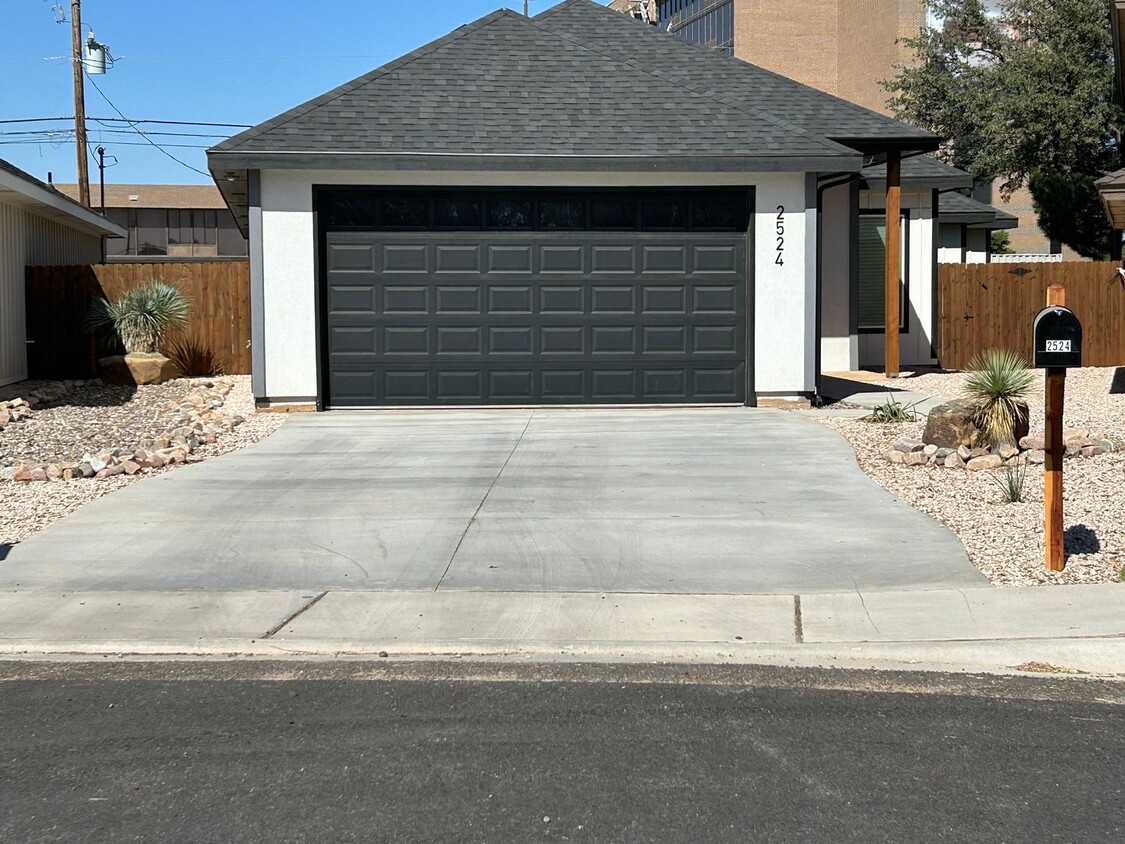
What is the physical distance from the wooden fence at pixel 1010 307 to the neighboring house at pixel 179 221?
43330 mm

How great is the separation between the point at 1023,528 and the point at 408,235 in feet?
31.2

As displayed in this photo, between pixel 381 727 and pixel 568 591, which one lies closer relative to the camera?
pixel 381 727

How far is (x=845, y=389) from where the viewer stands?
18.6m

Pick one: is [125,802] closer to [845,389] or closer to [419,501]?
[419,501]

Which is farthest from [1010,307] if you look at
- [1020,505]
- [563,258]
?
[1020,505]

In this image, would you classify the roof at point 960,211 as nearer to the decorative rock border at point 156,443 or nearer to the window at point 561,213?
the window at point 561,213

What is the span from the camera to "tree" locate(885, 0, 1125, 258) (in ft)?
115

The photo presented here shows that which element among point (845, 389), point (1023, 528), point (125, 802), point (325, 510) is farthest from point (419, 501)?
point (845, 389)

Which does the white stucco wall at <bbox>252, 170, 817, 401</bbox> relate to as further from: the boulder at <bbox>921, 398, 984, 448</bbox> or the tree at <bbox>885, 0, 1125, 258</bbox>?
the tree at <bbox>885, 0, 1125, 258</bbox>

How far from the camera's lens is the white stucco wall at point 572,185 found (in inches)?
624

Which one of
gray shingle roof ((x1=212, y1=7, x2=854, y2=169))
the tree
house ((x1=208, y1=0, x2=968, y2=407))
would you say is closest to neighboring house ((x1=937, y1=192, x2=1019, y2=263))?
the tree

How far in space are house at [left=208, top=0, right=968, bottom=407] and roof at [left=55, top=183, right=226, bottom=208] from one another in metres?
46.1

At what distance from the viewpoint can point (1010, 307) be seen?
23734 millimetres

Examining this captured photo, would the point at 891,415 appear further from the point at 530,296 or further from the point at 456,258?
the point at 456,258
